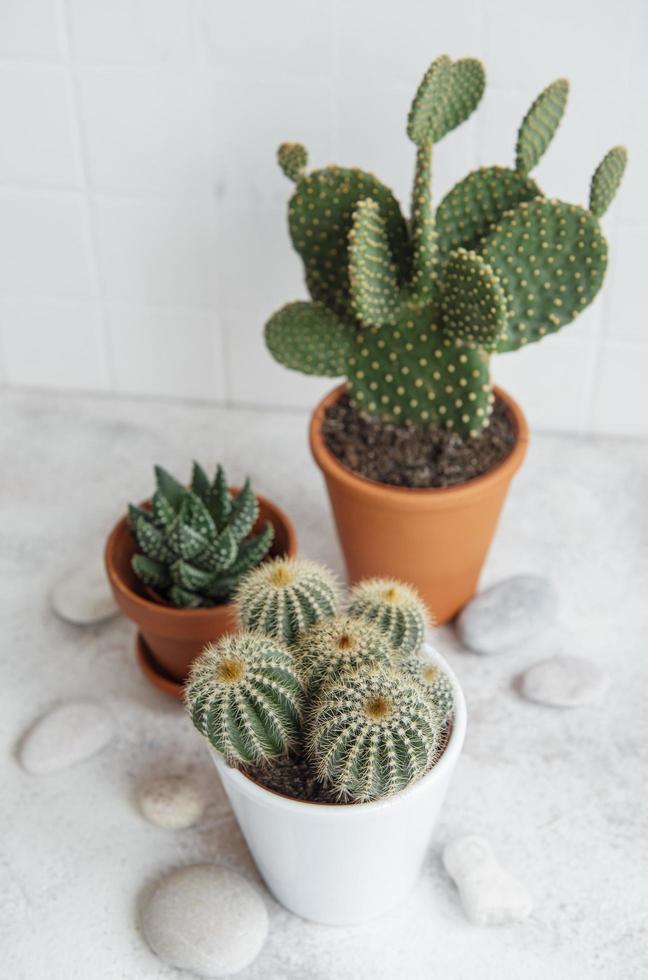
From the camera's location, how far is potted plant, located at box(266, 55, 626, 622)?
3.13 feet

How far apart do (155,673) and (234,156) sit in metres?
Result: 0.64

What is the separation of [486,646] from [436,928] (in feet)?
1.07

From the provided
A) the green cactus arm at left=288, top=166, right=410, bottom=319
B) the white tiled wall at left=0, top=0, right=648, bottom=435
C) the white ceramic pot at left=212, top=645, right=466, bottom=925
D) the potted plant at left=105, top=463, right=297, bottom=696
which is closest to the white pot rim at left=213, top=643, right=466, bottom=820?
the white ceramic pot at left=212, top=645, right=466, bottom=925

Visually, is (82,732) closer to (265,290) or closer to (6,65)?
(265,290)

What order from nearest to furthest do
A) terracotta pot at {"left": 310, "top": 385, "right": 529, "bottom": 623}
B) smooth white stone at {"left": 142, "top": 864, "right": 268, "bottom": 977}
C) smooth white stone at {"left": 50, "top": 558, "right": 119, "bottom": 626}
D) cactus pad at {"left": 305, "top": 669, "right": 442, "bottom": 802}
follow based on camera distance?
cactus pad at {"left": 305, "top": 669, "right": 442, "bottom": 802}
smooth white stone at {"left": 142, "top": 864, "right": 268, "bottom": 977}
terracotta pot at {"left": 310, "top": 385, "right": 529, "bottom": 623}
smooth white stone at {"left": 50, "top": 558, "right": 119, "bottom": 626}

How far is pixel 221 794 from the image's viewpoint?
1006mm

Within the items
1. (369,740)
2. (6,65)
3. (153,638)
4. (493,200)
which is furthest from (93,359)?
(369,740)

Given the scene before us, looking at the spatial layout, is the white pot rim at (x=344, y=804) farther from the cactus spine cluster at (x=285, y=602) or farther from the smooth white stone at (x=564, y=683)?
the smooth white stone at (x=564, y=683)

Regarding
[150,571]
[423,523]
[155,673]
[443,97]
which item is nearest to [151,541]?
[150,571]

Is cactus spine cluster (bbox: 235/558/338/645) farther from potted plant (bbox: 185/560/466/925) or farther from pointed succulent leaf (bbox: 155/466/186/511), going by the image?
pointed succulent leaf (bbox: 155/466/186/511)

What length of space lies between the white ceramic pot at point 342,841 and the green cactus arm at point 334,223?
403 mm

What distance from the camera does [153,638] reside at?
3.48 ft

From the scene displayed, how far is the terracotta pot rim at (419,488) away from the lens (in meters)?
1.05

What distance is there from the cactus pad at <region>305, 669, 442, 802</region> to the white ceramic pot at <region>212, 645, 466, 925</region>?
2 centimetres
